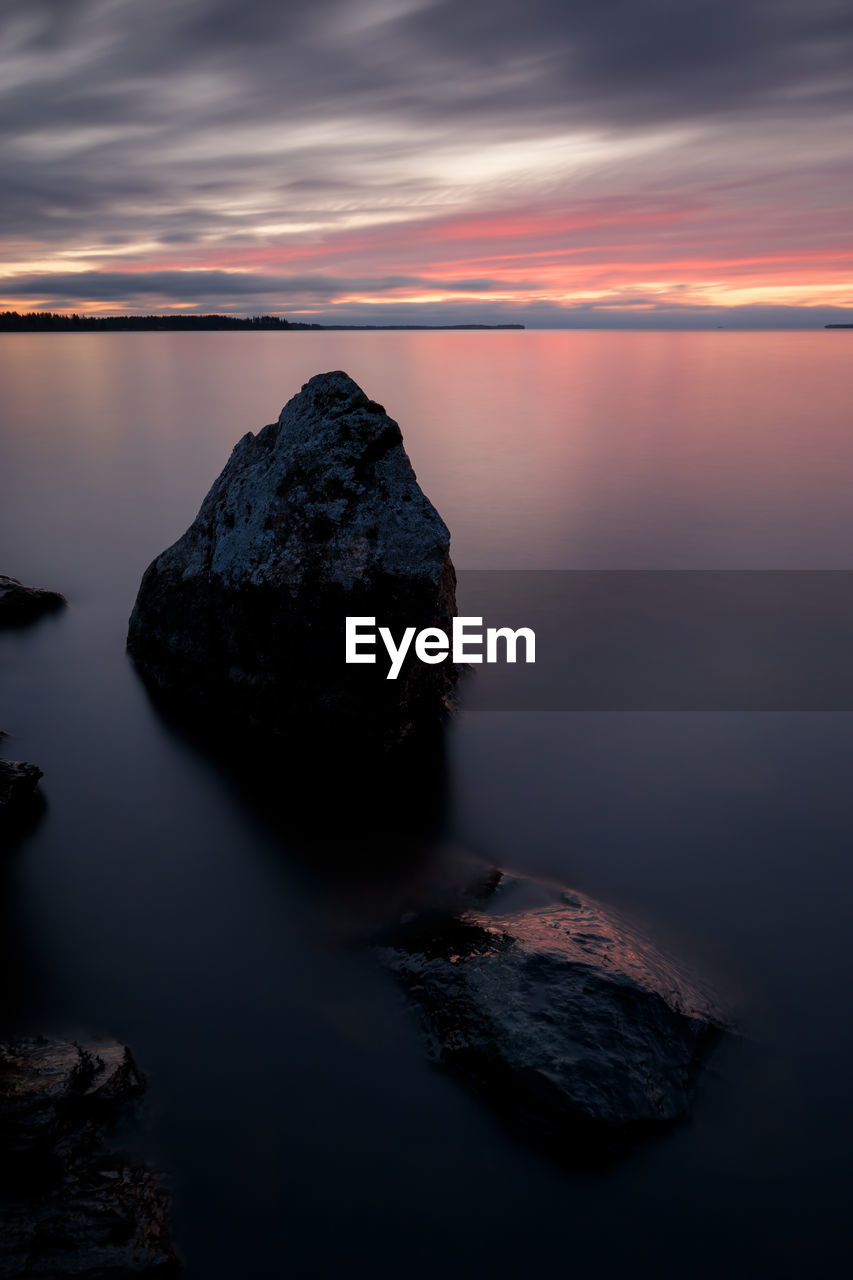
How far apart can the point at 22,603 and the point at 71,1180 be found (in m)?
10.3

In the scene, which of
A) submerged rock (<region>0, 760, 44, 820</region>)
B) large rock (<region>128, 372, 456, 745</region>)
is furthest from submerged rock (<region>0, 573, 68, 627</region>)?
submerged rock (<region>0, 760, 44, 820</region>)

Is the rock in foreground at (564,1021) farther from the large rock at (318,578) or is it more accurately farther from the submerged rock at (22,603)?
the submerged rock at (22,603)

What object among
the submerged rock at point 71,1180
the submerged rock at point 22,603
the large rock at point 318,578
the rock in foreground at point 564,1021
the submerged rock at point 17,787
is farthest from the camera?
the submerged rock at point 22,603

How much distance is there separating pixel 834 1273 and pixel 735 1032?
1.40m

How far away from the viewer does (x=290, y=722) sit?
859 centimetres

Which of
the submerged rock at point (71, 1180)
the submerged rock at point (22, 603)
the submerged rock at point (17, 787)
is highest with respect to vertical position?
the submerged rock at point (22, 603)

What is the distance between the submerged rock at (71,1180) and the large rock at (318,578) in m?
4.24

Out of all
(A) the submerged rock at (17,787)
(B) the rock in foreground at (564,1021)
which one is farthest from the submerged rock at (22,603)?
(B) the rock in foreground at (564,1021)

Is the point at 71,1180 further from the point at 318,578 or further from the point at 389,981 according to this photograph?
the point at 318,578

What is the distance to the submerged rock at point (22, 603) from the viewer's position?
40.7 ft

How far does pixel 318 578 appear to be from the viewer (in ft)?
27.3

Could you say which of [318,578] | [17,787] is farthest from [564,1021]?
[17,787]

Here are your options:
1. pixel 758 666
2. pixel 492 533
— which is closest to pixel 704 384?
pixel 492 533

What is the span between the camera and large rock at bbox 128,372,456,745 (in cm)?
830
